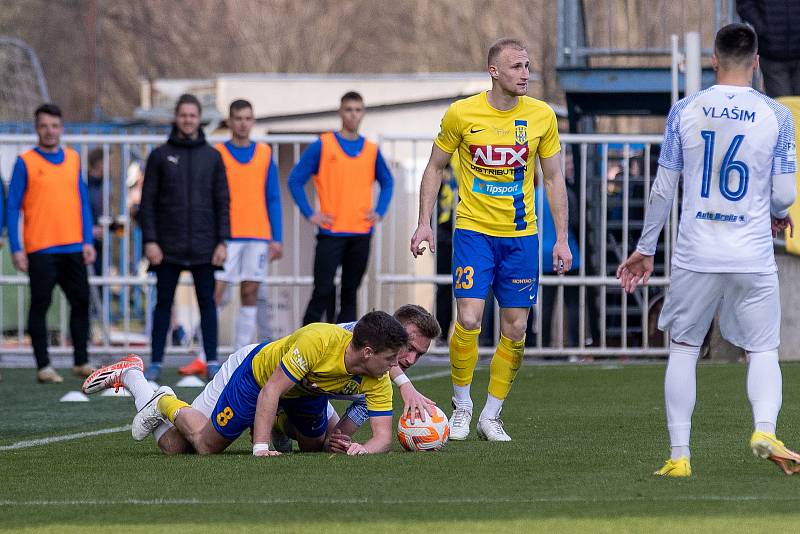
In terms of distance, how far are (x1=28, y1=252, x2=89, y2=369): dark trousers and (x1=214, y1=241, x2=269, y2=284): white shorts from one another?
3.60 ft

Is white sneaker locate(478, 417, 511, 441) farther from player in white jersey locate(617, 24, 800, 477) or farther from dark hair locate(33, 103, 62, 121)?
dark hair locate(33, 103, 62, 121)

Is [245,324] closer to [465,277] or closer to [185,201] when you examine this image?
[185,201]

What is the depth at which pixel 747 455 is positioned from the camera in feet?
24.3

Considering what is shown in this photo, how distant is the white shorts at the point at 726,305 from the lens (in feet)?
Result: 21.3

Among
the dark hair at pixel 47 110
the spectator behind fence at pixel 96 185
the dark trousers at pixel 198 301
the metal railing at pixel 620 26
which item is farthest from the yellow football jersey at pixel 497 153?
the spectator behind fence at pixel 96 185

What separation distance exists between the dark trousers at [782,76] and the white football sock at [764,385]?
839 centimetres

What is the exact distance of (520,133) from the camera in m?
8.30

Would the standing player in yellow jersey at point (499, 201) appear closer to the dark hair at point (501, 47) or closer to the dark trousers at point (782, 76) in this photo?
the dark hair at point (501, 47)

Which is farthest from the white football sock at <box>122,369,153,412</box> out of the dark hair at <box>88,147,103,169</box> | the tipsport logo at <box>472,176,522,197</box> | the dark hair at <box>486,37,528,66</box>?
the dark hair at <box>88,147,103,169</box>

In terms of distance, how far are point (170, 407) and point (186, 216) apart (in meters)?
4.49

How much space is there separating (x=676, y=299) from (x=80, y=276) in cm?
751

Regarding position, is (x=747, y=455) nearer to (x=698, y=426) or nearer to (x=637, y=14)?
(x=698, y=426)

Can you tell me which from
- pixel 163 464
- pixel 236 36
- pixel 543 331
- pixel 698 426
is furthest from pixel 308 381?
pixel 236 36

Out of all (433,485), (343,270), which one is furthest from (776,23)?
(433,485)
